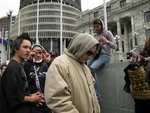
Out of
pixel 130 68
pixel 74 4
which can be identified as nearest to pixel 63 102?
pixel 130 68

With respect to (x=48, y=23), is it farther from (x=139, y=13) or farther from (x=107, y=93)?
(x=107, y=93)

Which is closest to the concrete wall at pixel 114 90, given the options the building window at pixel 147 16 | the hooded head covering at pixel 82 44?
the hooded head covering at pixel 82 44

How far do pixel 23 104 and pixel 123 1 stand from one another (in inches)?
1679

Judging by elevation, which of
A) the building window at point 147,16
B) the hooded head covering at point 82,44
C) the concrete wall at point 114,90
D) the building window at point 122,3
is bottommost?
the concrete wall at point 114,90

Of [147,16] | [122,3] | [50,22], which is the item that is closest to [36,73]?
[147,16]

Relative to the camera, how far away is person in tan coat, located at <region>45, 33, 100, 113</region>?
1972mm

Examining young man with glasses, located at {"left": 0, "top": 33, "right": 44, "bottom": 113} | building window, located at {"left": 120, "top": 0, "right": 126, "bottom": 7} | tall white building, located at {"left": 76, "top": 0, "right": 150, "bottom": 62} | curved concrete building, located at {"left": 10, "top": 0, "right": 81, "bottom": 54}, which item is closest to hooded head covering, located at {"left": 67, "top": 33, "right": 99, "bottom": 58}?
young man with glasses, located at {"left": 0, "top": 33, "right": 44, "bottom": 113}

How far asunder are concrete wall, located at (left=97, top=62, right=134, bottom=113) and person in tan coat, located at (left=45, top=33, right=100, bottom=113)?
2.43 meters

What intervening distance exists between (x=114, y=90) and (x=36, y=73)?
227 centimetres

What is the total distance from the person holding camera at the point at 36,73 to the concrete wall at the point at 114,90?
1.93 meters

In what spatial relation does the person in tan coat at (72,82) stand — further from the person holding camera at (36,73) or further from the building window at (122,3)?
the building window at (122,3)

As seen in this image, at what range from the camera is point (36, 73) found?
3457mm

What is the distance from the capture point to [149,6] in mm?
35656

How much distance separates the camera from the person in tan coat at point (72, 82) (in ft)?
6.47
